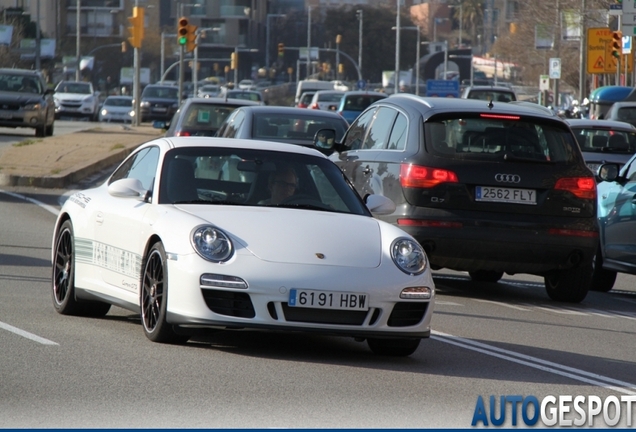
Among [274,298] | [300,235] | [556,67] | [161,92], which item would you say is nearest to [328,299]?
[274,298]

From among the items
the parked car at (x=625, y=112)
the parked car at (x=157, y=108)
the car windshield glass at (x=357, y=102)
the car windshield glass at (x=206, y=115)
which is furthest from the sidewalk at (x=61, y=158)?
the parked car at (x=157, y=108)

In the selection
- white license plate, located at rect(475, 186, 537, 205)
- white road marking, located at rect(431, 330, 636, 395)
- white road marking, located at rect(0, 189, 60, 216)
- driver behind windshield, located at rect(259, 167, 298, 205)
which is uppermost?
driver behind windshield, located at rect(259, 167, 298, 205)

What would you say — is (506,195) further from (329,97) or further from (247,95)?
(329,97)

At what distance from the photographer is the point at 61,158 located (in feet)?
90.0

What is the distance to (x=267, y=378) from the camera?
769 cm

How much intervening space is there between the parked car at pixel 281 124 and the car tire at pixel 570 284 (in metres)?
5.84

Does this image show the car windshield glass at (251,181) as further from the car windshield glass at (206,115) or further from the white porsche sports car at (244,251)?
the car windshield glass at (206,115)

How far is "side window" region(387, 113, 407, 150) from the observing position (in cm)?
1266

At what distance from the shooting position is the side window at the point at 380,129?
13.3 m

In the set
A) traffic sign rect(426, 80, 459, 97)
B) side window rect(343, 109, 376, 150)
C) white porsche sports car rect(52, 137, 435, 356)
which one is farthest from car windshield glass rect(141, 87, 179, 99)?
white porsche sports car rect(52, 137, 435, 356)

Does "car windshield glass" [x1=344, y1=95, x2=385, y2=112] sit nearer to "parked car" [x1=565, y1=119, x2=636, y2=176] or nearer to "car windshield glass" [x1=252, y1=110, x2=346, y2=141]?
"parked car" [x1=565, y1=119, x2=636, y2=176]

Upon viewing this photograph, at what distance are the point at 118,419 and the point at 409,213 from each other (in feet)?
19.6

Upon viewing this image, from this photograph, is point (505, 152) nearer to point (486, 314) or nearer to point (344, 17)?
point (486, 314)

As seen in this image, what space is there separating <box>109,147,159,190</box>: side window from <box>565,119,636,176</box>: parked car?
11.5m
